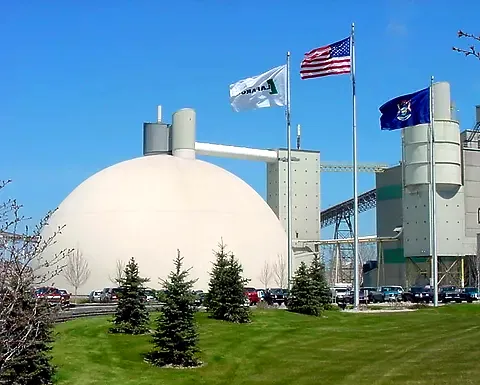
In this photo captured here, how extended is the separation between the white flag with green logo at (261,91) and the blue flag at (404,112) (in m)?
5.93

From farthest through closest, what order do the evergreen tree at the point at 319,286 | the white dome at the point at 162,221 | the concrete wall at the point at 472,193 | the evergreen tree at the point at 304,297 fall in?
1. the concrete wall at the point at 472,193
2. the white dome at the point at 162,221
3. the evergreen tree at the point at 319,286
4. the evergreen tree at the point at 304,297

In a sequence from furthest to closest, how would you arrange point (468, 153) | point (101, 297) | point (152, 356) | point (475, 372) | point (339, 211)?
point (339, 211) < point (468, 153) < point (101, 297) < point (152, 356) < point (475, 372)

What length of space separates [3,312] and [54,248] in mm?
76555

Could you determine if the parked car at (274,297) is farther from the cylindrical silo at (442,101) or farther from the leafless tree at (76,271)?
the cylindrical silo at (442,101)

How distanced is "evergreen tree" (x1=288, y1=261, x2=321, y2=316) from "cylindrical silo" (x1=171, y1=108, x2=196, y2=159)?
58093 millimetres

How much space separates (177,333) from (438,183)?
63705mm

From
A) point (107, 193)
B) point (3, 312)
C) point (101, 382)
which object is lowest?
point (101, 382)

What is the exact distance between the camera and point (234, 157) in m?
97.4

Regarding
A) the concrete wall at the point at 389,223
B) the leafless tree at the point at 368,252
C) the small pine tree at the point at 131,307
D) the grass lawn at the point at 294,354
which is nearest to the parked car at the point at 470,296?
the concrete wall at the point at 389,223

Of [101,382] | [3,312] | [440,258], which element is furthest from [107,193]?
[3,312]

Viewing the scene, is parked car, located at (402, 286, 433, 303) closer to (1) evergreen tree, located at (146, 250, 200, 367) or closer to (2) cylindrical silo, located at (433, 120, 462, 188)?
(2) cylindrical silo, located at (433, 120, 462, 188)

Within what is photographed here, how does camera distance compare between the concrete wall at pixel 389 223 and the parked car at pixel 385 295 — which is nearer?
the parked car at pixel 385 295

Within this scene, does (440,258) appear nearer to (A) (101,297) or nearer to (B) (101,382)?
(A) (101,297)

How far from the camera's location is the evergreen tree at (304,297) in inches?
1503
